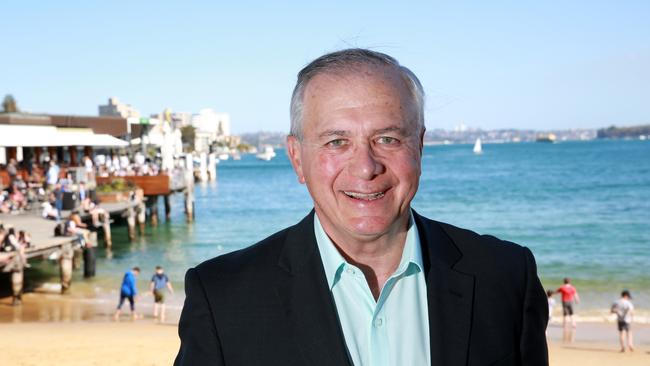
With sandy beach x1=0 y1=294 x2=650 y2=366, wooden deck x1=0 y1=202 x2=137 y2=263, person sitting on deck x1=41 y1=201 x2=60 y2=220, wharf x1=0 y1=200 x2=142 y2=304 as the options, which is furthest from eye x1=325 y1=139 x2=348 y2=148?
person sitting on deck x1=41 y1=201 x2=60 y2=220

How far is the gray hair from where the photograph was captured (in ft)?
7.07

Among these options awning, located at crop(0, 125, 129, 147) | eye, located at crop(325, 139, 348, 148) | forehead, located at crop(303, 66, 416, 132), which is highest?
forehead, located at crop(303, 66, 416, 132)

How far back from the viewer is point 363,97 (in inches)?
82.8

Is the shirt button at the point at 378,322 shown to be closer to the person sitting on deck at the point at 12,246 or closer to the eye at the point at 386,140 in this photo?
the eye at the point at 386,140

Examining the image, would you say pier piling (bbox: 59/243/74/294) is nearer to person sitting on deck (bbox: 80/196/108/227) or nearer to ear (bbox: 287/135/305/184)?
person sitting on deck (bbox: 80/196/108/227)

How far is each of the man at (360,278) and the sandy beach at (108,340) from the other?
12.3m

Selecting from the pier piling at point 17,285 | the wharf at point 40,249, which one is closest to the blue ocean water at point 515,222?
the wharf at point 40,249

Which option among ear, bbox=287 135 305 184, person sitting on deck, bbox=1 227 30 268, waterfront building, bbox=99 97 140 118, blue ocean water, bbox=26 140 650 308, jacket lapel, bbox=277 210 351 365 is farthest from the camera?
waterfront building, bbox=99 97 140 118

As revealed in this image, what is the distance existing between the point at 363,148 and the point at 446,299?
45 centimetres

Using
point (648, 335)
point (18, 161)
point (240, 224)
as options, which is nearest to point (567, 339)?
point (648, 335)

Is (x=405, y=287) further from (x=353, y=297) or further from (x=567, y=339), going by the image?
(x=567, y=339)

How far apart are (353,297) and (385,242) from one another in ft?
0.55

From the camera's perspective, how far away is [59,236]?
23.6 m

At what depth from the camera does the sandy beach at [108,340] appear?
14280 millimetres
